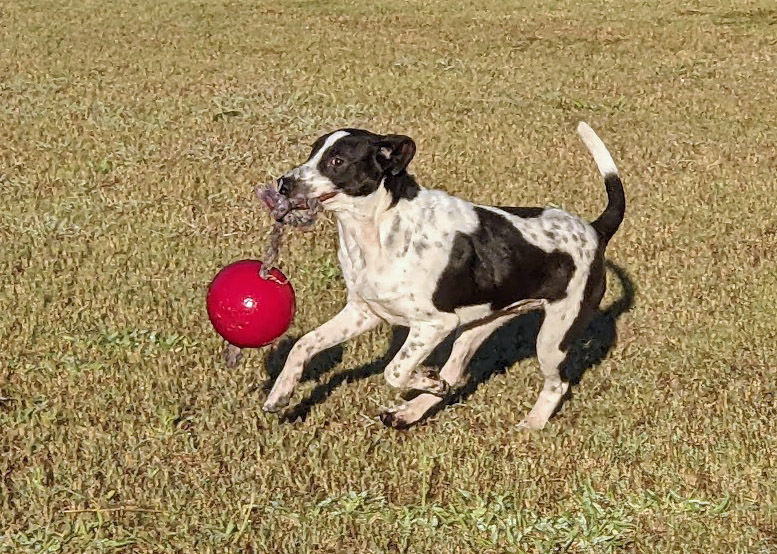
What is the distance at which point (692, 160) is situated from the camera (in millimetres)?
13531

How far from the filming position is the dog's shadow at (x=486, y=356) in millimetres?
7492

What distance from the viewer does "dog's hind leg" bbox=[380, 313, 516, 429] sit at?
271 inches

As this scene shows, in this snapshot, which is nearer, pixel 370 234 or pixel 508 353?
pixel 370 234

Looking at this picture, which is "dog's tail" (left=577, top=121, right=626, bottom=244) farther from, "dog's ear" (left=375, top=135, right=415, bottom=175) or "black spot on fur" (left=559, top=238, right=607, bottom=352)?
"dog's ear" (left=375, top=135, right=415, bottom=175)

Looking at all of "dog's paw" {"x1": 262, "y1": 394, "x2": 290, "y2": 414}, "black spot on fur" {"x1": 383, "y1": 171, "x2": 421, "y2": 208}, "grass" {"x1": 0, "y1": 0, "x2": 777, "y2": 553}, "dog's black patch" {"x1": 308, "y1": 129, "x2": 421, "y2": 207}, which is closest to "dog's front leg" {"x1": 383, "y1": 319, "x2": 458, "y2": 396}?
"grass" {"x1": 0, "y1": 0, "x2": 777, "y2": 553}

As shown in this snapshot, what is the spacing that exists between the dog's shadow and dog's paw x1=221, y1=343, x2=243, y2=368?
0.69 ft

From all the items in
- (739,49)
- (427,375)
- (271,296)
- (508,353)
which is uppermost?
(271,296)

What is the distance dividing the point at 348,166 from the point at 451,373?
179 cm

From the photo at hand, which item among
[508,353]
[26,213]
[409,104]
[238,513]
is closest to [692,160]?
[409,104]

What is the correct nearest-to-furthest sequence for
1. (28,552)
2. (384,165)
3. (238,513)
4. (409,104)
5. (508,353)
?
(28,552)
(238,513)
(384,165)
(508,353)
(409,104)

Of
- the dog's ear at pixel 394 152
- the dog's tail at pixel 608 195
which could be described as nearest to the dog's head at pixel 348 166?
the dog's ear at pixel 394 152

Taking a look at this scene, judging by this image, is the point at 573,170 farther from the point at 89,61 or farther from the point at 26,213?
the point at 89,61

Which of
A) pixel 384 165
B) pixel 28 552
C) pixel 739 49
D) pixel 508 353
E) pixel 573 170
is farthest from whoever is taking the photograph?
pixel 739 49

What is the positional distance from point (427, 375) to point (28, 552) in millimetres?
2421
